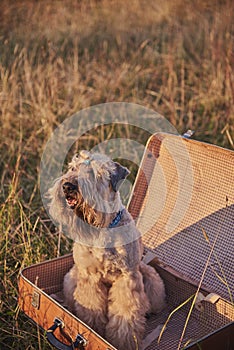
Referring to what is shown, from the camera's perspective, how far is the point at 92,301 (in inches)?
115

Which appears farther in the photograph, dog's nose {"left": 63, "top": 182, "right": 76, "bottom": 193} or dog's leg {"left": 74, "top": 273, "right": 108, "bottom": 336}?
dog's leg {"left": 74, "top": 273, "right": 108, "bottom": 336}

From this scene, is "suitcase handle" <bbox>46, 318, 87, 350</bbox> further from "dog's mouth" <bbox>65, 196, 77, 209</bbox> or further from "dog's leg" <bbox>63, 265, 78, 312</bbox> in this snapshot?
"dog's mouth" <bbox>65, 196, 77, 209</bbox>

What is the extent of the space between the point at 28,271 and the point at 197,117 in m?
3.30

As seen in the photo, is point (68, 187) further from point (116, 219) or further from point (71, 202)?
point (116, 219)

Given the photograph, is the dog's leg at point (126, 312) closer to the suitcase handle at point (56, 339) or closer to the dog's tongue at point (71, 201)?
the suitcase handle at point (56, 339)

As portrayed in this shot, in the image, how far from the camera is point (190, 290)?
3184 mm

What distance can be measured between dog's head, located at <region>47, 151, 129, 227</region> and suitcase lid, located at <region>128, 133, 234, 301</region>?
31.2 inches

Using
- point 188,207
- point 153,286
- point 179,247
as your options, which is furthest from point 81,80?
point 153,286

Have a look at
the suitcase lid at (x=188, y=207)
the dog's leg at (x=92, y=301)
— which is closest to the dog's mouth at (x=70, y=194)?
the dog's leg at (x=92, y=301)

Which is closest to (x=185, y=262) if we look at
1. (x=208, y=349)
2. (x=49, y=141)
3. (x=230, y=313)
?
(x=230, y=313)

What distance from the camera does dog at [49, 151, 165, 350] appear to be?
2611mm

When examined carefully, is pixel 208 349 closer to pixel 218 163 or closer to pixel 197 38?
pixel 218 163

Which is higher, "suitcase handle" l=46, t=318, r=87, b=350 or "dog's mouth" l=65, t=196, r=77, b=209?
"dog's mouth" l=65, t=196, r=77, b=209

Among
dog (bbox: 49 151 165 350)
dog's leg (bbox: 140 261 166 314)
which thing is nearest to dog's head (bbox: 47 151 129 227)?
dog (bbox: 49 151 165 350)
